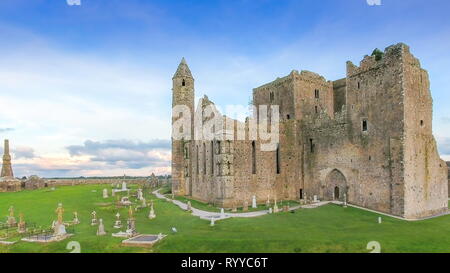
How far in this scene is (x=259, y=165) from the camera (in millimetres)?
32250

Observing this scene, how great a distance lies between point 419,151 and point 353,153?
501 centimetres

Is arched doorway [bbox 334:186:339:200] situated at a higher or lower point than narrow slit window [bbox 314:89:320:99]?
lower

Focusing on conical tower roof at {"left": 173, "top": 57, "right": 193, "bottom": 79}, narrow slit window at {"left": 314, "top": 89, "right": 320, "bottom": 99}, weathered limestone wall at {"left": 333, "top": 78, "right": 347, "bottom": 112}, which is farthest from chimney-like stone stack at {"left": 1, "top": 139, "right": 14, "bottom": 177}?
weathered limestone wall at {"left": 333, "top": 78, "right": 347, "bottom": 112}

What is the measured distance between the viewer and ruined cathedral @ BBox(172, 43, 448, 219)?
26016mm

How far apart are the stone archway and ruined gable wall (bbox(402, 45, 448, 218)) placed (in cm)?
563

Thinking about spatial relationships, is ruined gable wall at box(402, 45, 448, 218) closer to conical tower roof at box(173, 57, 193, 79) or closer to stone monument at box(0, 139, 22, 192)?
conical tower roof at box(173, 57, 193, 79)

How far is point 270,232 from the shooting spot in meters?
19.8

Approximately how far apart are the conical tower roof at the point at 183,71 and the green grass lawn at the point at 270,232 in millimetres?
18472

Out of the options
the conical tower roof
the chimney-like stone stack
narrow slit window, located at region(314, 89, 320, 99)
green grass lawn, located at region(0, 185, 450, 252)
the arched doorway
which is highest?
the conical tower roof

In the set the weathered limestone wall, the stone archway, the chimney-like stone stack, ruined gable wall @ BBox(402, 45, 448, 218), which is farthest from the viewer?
the chimney-like stone stack

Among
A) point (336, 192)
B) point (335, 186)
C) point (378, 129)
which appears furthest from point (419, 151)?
point (336, 192)

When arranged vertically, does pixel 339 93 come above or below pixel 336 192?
above

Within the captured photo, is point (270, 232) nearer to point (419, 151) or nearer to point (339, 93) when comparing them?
point (419, 151)
